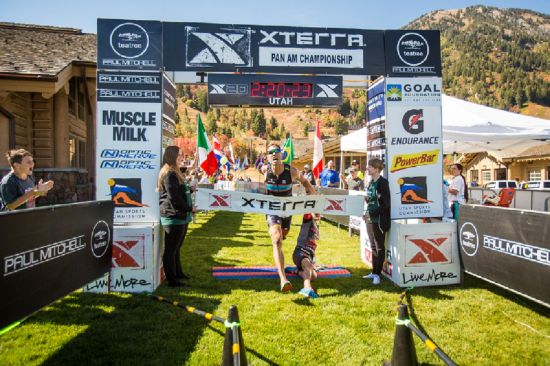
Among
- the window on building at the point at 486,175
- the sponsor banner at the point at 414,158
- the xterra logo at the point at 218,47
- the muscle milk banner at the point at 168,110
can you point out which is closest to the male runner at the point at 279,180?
the sponsor banner at the point at 414,158

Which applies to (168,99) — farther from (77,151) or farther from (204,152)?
(77,151)

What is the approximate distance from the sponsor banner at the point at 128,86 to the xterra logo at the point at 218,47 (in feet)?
2.38

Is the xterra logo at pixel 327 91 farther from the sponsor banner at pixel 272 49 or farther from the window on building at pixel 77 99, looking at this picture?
the window on building at pixel 77 99

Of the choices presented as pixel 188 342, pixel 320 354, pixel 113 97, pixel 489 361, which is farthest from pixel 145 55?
pixel 489 361

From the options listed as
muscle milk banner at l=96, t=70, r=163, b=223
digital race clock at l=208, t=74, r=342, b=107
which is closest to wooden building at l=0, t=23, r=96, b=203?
muscle milk banner at l=96, t=70, r=163, b=223

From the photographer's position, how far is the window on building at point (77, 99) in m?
15.4

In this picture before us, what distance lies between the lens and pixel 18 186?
4645 millimetres

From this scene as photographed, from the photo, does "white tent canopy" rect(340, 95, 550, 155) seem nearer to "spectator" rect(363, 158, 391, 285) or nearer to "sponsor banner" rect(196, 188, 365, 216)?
"spectator" rect(363, 158, 391, 285)

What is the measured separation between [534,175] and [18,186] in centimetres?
3813

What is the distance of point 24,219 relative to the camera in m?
3.30

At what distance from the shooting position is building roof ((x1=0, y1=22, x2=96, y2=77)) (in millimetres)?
11039

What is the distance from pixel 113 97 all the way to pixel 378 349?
17.9 feet

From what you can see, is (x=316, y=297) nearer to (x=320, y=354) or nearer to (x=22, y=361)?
(x=320, y=354)

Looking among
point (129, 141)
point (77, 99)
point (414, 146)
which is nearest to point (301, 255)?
point (414, 146)
